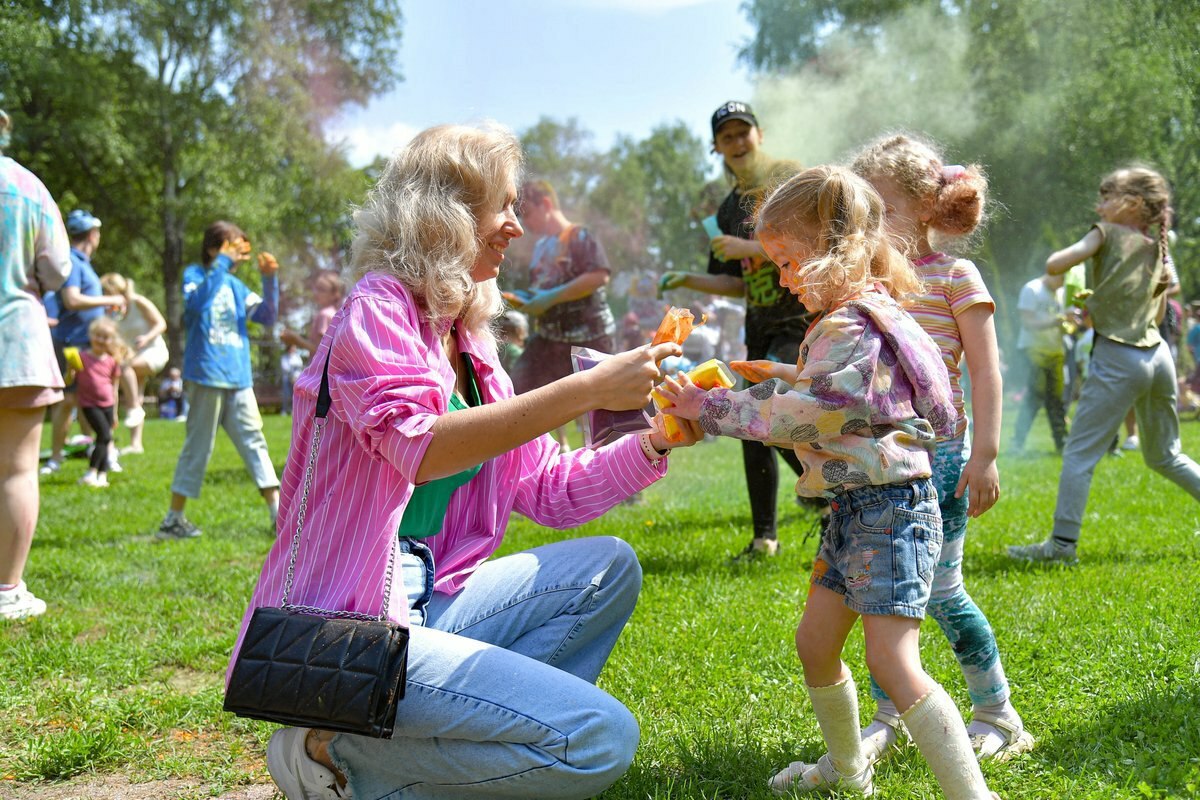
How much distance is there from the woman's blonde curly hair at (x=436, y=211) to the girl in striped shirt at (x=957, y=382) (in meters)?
1.06

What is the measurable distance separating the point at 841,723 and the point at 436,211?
1490 millimetres

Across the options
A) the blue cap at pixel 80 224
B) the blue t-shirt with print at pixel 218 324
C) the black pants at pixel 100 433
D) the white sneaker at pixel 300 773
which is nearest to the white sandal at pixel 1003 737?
the white sneaker at pixel 300 773

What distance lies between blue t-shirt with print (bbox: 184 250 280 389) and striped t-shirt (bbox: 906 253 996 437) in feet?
15.0

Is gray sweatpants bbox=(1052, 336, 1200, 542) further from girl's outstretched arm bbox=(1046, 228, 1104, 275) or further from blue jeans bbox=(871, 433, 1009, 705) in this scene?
blue jeans bbox=(871, 433, 1009, 705)

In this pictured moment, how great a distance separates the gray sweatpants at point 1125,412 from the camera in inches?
182

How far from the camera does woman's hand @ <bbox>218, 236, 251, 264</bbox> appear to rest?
6.26 meters

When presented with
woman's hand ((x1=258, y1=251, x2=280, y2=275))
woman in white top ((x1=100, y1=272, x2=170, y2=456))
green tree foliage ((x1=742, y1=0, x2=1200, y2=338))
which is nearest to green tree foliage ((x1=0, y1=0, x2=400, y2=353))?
woman in white top ((x1=100, y1=272, x2=170, y2=456))

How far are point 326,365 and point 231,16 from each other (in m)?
25.2

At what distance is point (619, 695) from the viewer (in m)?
3.06

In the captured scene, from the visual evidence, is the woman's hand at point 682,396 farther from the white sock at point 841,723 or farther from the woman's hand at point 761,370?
the white sock at point 841,723

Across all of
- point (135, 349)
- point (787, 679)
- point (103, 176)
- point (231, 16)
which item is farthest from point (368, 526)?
point (103, 176)

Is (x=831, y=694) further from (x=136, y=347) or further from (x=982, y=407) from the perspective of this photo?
(x=136, y=347)

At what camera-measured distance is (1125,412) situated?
465 cm

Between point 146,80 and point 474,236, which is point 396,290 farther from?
point 146,80
